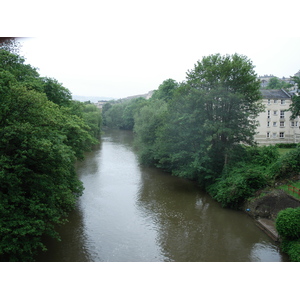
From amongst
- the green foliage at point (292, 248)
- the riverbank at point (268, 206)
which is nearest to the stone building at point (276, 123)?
the riverbank at point (268, 206)

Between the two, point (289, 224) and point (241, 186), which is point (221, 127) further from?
point (289, 224)

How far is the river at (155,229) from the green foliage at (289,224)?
112 cm

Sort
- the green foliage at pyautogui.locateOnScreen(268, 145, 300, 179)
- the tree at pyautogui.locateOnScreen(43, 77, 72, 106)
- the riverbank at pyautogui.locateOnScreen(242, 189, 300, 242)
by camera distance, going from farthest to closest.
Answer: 1. the tree at pyautogui.locateOnScreen(43, 77, 72, 106)
2. the green foliage at pyautogui.locateOnScreen(268, 145, 300, 179)
3. the riverbank at pyautogui.locateOnScreen(242, 189, 300, 242)

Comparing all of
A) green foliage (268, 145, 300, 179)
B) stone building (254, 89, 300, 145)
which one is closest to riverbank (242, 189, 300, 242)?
green foliage (268, 145, 300, 179)

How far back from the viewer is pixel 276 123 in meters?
37.7

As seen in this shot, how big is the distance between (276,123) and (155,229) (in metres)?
28.1

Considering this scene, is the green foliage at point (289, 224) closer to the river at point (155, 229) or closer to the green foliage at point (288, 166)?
the river at point (155, 229)

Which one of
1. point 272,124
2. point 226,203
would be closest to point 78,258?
point 226,203

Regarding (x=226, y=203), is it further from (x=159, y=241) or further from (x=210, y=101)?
(x=210, y=101)

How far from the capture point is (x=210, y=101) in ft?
76.7

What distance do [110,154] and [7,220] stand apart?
31.0 meters

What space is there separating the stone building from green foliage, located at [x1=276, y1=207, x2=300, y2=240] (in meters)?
25.8

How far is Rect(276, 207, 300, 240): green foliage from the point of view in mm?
12805

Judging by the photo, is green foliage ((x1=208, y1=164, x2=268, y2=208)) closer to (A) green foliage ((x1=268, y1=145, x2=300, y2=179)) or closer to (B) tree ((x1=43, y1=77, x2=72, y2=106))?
(A) green foliage ((x1=268, y1=145, x2=300, y2=179))
